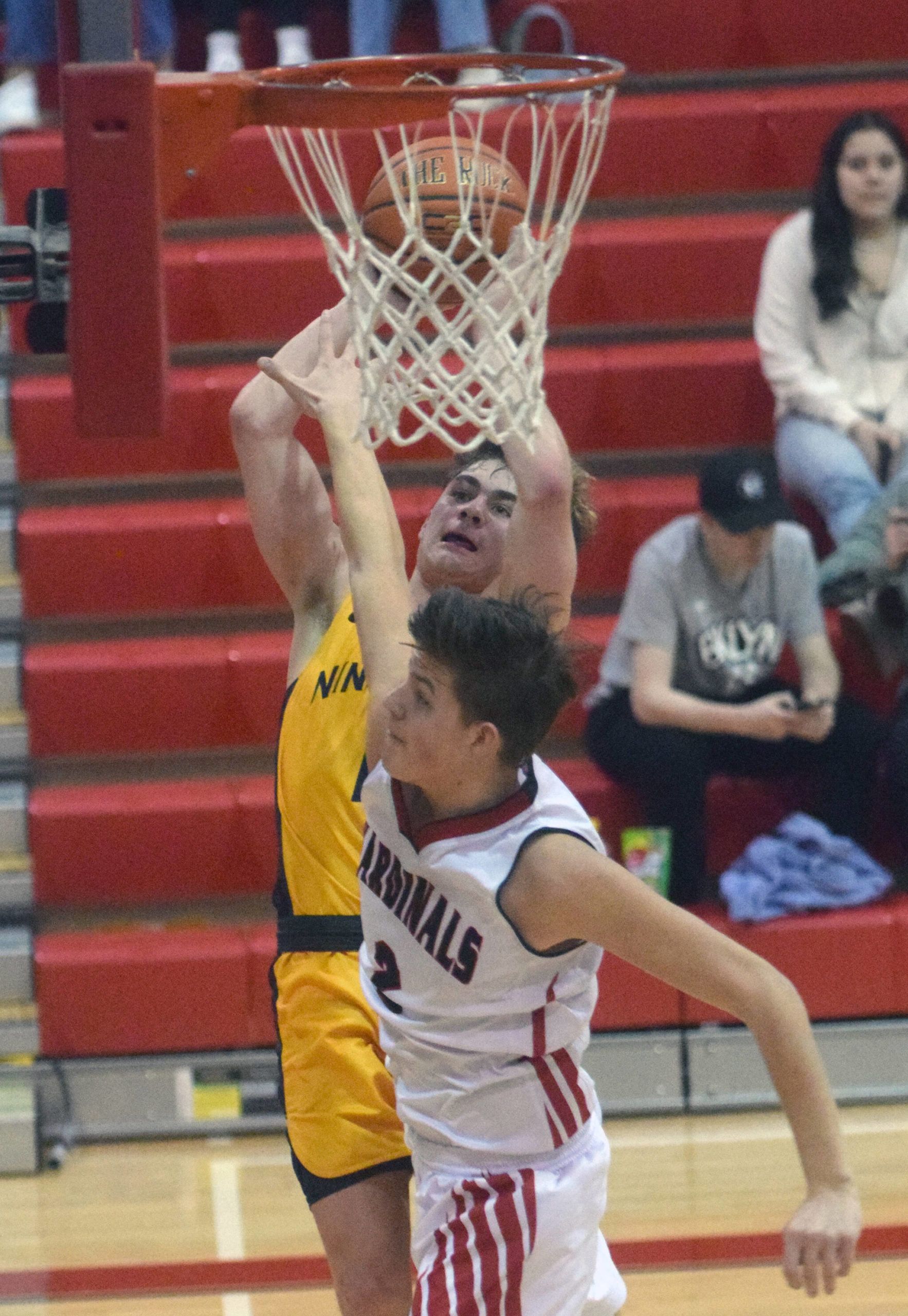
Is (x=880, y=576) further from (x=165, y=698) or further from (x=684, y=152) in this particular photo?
(x=165, y=698)

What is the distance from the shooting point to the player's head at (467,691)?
238 cm

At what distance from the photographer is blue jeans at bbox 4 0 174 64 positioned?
20.0ft

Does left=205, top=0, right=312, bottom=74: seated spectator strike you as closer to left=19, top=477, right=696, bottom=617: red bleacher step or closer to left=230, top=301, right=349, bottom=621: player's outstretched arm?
left=19, top=477, right=696, bottom=617: red bleacher step

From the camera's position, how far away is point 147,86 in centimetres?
235

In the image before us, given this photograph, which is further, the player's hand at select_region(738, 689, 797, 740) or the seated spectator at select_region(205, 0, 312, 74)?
the seated spectator at select_region(205, 0, 312, 74)

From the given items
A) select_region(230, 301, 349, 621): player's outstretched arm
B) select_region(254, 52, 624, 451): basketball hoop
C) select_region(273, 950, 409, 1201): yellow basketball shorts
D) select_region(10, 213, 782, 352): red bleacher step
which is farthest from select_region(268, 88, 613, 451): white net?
select_region(10, 213, 782, 352): red bleacher step

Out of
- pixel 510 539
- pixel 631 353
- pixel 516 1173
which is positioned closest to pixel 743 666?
pixel 631 353

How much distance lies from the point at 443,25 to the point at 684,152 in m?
0.94

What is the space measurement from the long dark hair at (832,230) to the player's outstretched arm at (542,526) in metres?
3.17

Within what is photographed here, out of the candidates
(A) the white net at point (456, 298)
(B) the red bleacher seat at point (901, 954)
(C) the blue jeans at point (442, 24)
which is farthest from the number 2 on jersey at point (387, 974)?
(C) the blue jeans at point (442, 24)

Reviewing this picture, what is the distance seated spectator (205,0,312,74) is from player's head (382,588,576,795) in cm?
443

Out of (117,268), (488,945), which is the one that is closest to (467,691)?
(488,945)

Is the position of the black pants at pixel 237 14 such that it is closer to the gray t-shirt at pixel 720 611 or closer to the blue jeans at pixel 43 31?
the blue jeans at pixel 43 31

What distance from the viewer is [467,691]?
2.38 metres
